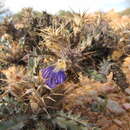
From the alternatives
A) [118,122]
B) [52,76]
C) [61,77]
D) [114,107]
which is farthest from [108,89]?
[52,76]

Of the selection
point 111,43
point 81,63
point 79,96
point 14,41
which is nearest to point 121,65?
point 111,43

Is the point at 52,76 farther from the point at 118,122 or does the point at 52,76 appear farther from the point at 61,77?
the point at 118,122

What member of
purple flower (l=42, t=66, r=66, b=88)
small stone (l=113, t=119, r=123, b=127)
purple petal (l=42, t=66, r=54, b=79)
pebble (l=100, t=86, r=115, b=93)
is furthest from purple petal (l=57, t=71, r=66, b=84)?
small stone (l=113, t=119, r=123, b=127)

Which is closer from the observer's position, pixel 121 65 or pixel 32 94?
pixel 32 94

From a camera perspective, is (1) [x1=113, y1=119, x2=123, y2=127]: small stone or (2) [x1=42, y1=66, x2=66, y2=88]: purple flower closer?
(2) [x1=42, y1=66, x2=66, y2=88]: purple flower

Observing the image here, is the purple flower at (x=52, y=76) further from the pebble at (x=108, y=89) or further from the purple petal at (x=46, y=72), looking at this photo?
the pebble at (x=108, y=89)

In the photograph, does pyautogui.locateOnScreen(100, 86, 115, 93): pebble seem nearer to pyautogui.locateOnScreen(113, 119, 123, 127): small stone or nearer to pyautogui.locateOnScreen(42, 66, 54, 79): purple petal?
pyautogui.locateOnScreen(113, 119, 123, 127): small stone

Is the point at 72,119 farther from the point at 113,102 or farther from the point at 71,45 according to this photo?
the point at 71,45
